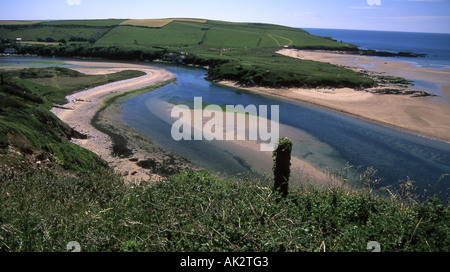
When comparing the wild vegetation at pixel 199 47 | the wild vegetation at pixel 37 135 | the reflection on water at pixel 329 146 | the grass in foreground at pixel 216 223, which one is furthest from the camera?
the wild vegetation at pixel 199 47

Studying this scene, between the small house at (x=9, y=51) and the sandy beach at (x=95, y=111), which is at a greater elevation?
the small house at (x=9, y=51)

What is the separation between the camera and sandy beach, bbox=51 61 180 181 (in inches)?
784

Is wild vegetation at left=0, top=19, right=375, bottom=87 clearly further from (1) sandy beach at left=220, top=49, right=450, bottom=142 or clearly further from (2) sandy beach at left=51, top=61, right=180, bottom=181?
(2) sandy beach at left=51, top=61, right=180, bottom=181

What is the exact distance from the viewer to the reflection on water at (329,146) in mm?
20734

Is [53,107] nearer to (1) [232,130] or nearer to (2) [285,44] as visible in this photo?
(1) [232,130]

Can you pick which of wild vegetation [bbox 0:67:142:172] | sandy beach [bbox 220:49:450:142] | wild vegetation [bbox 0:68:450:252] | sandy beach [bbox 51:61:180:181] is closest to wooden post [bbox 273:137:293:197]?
wild vegetation [bbox 0:68:450:252]

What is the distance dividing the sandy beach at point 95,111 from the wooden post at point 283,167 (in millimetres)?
5347

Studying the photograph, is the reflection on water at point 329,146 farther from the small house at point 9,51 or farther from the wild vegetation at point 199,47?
the small house at point 9,51

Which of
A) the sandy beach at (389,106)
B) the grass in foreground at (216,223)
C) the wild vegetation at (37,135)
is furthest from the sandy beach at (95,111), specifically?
the sandy beach at (389,106)

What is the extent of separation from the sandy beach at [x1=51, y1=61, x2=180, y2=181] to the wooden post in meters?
5.35

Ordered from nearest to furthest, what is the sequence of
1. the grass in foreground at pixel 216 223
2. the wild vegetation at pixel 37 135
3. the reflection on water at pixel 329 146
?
1. the grass in foreground at pixel 216 223
2. the wild vegetation at pixel 37 135
3. the reflection on water at pixel 329 146

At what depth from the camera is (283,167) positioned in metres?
10.4

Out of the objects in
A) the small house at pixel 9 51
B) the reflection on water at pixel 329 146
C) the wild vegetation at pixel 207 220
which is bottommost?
the reflection on water at pixel 329 146

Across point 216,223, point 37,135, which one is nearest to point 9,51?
point 37,135
